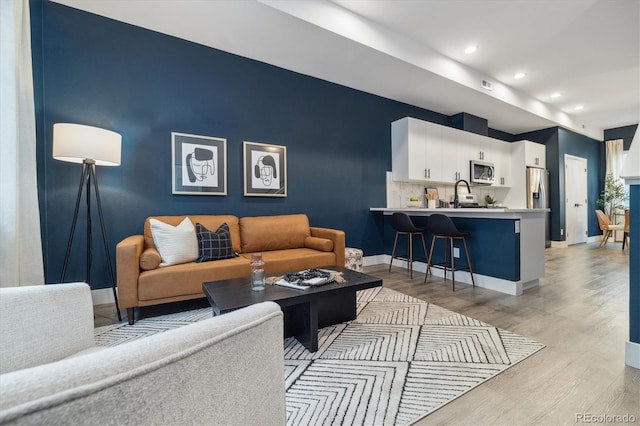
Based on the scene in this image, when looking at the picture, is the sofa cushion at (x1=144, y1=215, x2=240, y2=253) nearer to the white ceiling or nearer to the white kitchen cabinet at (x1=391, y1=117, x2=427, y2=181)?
the white ceiling

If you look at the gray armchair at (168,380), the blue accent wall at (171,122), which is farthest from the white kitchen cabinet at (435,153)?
the gray armchair at (168,380)

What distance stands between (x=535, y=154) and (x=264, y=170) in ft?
19.9

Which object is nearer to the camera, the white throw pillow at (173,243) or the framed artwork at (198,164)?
the white throw pillow at (173,243)

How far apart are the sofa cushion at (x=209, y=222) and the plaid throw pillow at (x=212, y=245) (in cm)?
21

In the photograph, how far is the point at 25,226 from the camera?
205 centimetres

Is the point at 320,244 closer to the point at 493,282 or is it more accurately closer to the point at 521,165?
the point at 493,282

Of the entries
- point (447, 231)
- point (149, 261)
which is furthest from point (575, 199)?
point (149, 261)

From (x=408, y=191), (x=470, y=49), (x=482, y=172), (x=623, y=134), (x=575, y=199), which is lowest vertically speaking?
(x=575, y=199)

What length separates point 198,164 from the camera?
328 cm

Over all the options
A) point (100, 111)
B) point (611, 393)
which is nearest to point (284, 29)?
point (100, 111)

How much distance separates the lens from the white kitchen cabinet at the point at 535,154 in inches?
240

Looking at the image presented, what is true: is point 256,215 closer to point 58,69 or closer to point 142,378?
point 58,69

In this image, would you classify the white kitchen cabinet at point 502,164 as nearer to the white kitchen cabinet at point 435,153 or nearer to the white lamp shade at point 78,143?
the white kitchen cabinet at point 435,153

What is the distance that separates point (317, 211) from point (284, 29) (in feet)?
7.40
